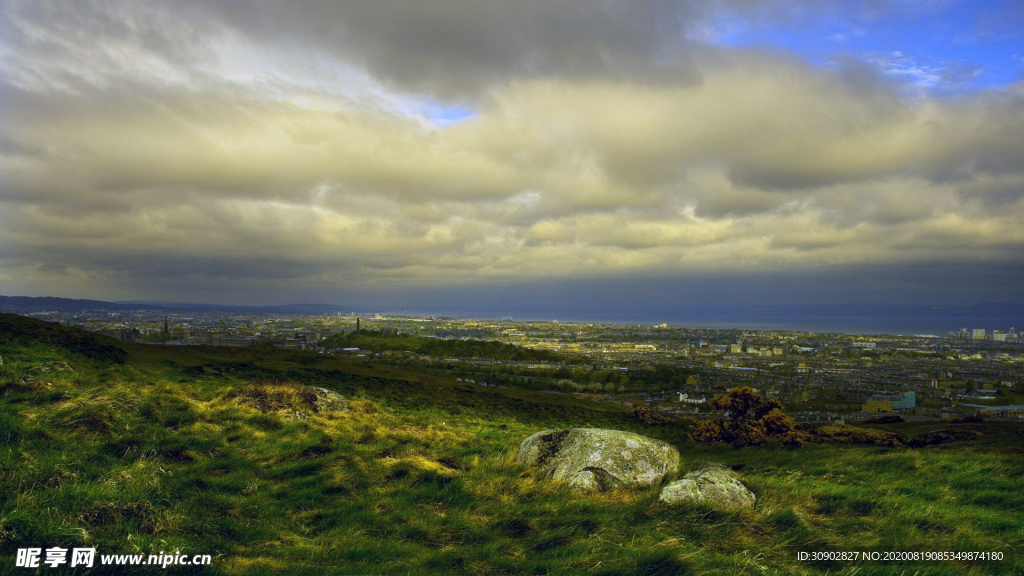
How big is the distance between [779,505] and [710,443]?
13.3 meters

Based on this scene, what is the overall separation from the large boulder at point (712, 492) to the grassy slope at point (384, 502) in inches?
11.5

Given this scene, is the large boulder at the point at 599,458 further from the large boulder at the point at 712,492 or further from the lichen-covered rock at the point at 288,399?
the lichen-covered rock at the point at 288,399

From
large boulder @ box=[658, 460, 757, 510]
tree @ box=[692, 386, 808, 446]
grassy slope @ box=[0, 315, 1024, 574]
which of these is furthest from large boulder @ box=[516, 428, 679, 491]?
tree @ box=[692, 386, 808, 446]

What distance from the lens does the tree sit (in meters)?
18.9

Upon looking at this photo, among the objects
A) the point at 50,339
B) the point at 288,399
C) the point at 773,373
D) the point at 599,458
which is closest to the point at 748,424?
the point at 599,458

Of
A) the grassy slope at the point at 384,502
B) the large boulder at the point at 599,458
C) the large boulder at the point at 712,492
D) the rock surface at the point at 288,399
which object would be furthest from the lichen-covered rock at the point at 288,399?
the large boulder at the point at 712,492

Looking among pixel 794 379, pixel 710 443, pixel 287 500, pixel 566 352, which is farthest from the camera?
pixel 566 352

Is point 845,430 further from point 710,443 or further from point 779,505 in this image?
point 779,505

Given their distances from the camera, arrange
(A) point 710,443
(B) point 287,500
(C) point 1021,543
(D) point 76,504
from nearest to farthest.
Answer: (D) point 76,504, (C) point 1021,543, (B) point 287,500, (A) point 710,443

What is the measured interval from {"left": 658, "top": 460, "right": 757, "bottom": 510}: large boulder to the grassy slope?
0.29 meters

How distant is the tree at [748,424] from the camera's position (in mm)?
18922

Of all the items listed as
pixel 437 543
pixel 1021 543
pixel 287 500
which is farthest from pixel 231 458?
pixel 1021 543

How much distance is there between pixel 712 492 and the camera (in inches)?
316

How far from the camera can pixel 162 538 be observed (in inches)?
227
